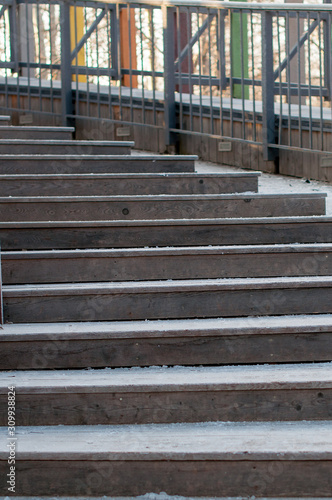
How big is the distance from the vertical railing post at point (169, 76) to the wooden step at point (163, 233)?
237 cm

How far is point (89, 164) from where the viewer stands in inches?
201

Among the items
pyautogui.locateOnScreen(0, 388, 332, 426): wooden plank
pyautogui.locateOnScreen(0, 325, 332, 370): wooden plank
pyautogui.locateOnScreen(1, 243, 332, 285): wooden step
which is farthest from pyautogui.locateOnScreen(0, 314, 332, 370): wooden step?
pyautogui.locateOnScreen(1, 243, 332, 285): wooden step

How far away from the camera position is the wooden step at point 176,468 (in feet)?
9.67

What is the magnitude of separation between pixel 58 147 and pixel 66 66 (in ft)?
5.42

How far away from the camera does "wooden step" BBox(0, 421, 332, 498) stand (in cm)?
295

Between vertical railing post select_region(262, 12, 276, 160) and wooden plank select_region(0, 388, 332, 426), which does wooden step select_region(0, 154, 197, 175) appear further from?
wooden plank select_region(0, 388, 332, 426)

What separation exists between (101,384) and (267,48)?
140 inches

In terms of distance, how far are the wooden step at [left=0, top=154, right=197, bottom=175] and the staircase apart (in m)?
0.32

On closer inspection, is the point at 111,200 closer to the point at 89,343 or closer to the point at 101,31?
the point at 89,343

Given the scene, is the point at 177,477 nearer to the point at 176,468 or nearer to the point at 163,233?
the point at 176,468

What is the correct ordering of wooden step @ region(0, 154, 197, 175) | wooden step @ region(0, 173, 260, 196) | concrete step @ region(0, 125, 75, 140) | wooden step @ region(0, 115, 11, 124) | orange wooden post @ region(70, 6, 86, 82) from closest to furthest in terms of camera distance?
wooden step @ region(0, 173, 260, 196)
wooden step @ region(0, 154, 197, 175)
concrete step @ region(0, 125, 75, 140)
wooden step @ region(0, 115, 11, 124)
orange wooden post @ region(70, 6, 86, 82)

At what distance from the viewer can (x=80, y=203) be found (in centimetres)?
448

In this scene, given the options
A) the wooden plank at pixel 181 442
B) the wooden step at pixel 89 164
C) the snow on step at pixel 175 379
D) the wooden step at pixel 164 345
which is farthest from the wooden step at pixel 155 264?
the wooden step at pixel 89 164

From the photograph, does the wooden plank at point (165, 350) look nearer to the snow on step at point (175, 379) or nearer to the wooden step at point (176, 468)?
the snow on step at point (175, 379)
